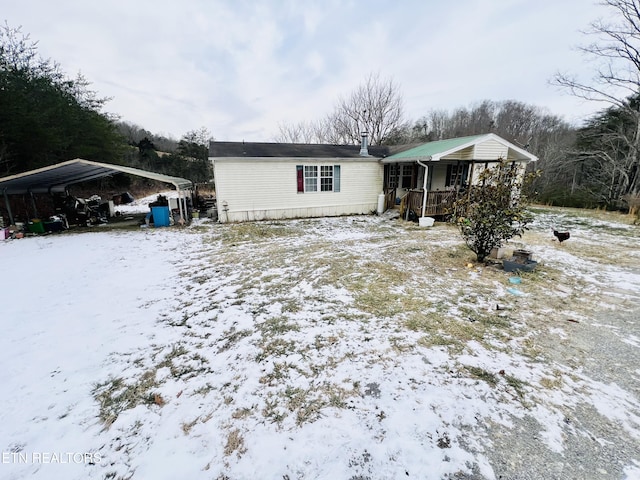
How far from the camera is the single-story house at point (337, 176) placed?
10.6 metres

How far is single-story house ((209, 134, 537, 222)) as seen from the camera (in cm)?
1059

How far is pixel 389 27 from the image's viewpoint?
38.8ft

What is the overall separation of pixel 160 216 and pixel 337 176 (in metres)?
7.86

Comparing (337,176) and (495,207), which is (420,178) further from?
(495,207)

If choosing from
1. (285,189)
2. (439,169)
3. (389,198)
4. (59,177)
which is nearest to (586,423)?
(285,189)

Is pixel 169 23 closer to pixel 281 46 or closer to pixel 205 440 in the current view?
pixel 281 46

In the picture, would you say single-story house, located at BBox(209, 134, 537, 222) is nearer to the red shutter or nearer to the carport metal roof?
the red shutter

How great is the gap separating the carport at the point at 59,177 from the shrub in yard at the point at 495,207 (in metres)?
10.0

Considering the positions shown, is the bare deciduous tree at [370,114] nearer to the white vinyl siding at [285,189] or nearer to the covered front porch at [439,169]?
the covered front porch at [439,169]

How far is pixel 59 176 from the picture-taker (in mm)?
10031

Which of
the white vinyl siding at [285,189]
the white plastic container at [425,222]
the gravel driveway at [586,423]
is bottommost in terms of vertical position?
the gravel driveway at [586,423]

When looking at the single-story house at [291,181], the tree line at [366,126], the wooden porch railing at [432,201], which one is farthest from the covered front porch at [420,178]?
the tree line at [366,126]

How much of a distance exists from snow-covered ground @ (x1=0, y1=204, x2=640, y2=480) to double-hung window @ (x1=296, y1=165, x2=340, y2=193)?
266 inches

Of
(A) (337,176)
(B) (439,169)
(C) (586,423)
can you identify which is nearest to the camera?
→ (C) (586,423)
